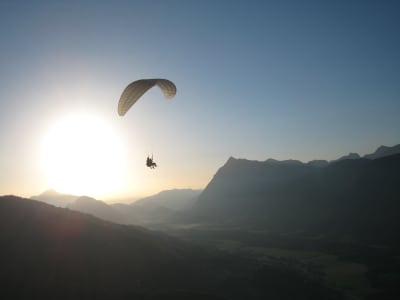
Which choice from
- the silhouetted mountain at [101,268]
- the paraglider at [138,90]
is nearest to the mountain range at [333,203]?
the silhouetted mountain at [101,268]

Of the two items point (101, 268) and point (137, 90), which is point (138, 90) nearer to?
point (137, 90)

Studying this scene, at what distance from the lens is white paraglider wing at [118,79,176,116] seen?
2577 centimetres

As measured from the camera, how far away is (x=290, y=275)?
58688 mm

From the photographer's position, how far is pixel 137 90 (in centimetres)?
2594

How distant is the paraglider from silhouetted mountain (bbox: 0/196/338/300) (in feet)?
59.4

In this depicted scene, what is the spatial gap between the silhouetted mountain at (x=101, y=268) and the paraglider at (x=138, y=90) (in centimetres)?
1810

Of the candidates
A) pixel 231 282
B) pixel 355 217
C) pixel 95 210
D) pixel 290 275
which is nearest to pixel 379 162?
pixel 355 217

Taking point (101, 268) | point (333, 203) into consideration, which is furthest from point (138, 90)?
point (333, 203)

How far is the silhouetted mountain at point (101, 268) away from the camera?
131ft

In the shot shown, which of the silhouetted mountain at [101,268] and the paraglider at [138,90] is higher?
the paraglider at [138,90]

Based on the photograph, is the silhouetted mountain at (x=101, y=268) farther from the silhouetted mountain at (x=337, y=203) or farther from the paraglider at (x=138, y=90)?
the silhouetted mountain at (x=337, y=203)

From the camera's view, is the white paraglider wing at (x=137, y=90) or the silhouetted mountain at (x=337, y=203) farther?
the silhouetted mountain at (x=337, y=203)

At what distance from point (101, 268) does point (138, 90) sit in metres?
31.0

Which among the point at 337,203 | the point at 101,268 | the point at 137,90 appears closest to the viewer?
the point at 137,90
